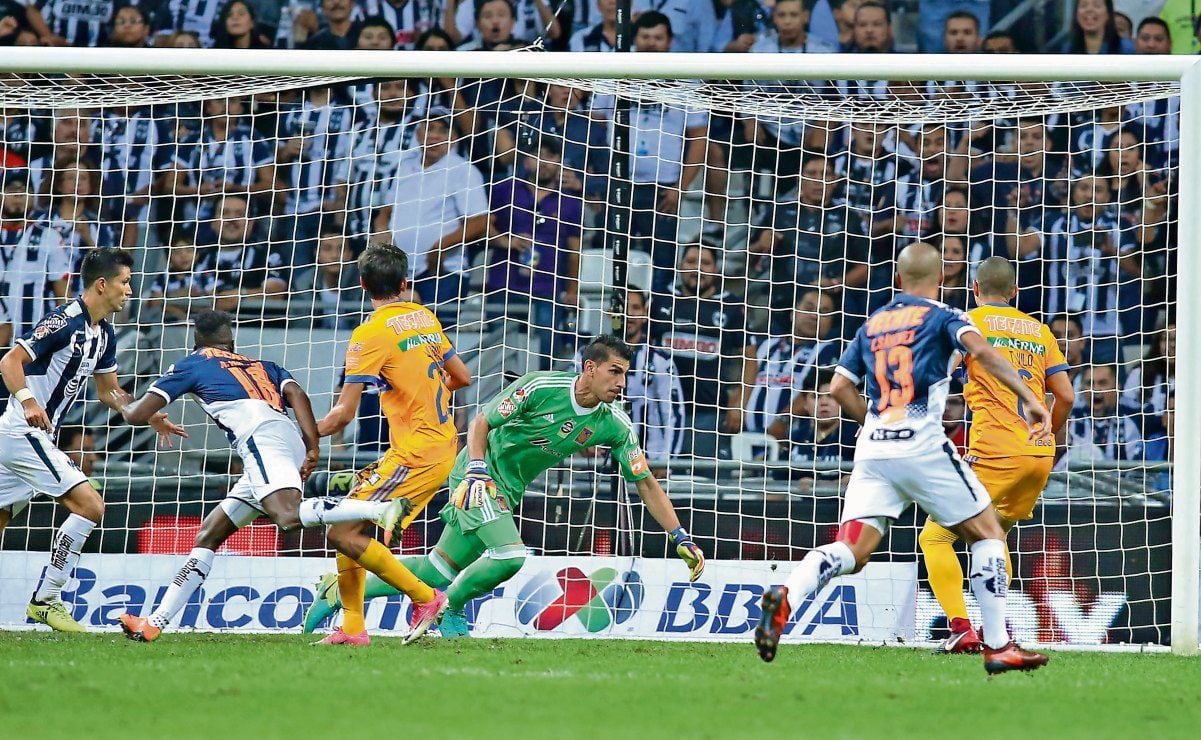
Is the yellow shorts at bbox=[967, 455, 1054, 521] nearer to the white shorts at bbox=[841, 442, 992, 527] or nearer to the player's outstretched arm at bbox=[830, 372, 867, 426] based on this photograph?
the player's outstretched arm at bbox=[830, 372, 867, 426]

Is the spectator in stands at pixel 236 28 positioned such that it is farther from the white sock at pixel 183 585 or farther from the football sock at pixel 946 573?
the football sock at pixel 946 573

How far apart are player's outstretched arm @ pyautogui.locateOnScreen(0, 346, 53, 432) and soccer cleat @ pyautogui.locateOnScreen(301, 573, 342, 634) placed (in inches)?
67.2

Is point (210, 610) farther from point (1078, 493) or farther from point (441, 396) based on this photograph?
point (1078, 493)

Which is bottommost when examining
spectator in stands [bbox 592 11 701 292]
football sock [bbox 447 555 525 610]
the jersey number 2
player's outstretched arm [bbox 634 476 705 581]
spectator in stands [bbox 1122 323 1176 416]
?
football sock [bbox 447 555 525 610]

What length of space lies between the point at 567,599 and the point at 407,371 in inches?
78.7

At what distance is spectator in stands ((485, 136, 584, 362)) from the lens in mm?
9820

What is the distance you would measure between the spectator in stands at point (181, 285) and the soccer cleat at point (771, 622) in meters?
5.85

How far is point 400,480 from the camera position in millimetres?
7117

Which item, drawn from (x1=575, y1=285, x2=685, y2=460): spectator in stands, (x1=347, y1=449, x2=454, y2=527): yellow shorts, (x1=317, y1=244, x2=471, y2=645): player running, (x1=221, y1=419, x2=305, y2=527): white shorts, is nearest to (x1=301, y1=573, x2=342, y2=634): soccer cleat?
(x1=317, y1=244, x2=471, y2=645): player running

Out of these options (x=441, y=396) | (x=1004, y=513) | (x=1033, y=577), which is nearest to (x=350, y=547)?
(x=441, y=396)

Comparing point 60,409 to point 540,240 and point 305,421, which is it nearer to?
point 305,421

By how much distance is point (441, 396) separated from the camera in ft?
24.1

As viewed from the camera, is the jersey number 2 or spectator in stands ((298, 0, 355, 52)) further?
spectator in stands ((298, 0, 355, 52))

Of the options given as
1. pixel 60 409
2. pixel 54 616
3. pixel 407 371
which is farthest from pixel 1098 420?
pixel 54 616
